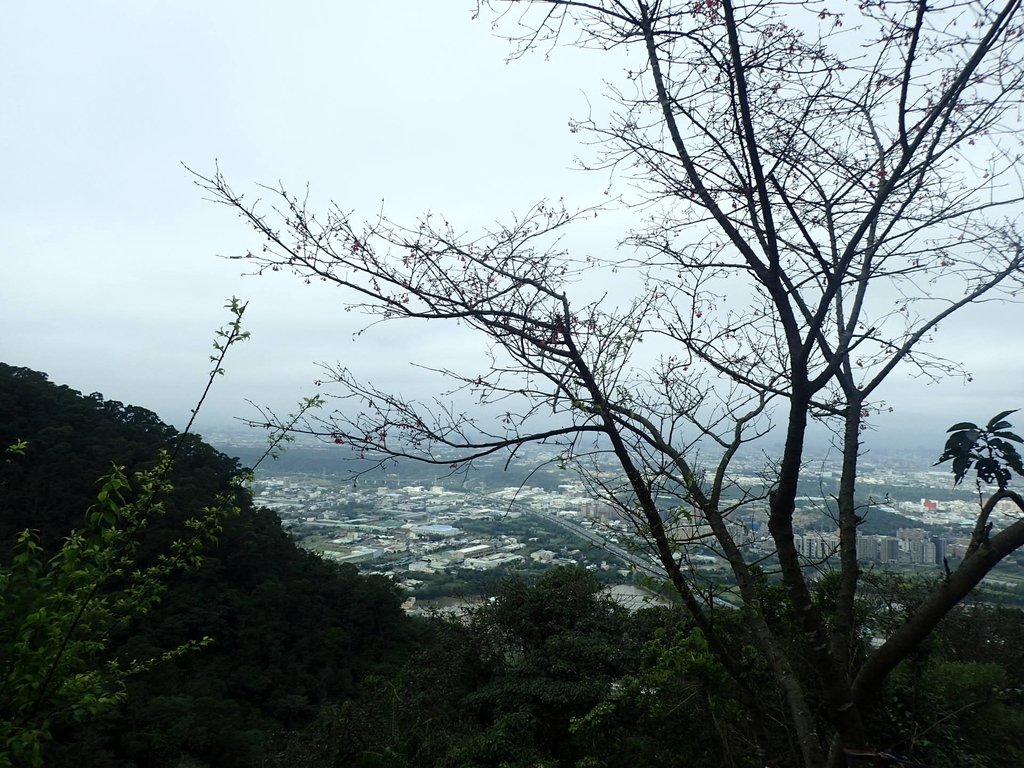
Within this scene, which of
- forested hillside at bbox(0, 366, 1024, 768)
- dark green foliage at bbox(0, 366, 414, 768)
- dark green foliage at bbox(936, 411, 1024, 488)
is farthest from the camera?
dark green foliage at bbox(0, 366, 414, 768)

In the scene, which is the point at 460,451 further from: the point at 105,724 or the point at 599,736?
the point at 105,724

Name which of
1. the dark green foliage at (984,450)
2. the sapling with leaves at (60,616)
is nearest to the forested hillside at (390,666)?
the sapling with leaves at (60,616)

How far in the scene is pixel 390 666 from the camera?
1449 centimetres

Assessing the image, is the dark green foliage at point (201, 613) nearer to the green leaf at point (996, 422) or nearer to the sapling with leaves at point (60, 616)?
the sapling with leaves at point (60, 616)

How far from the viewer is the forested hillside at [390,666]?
4.11 metres

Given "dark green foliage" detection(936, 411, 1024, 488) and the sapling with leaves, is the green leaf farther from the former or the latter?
the sapling with leaves

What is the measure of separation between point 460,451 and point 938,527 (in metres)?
6.44

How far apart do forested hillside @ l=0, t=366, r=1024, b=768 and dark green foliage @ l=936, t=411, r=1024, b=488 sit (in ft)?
2.86

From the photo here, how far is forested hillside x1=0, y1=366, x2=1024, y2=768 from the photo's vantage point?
411cm

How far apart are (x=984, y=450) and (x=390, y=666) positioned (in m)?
15.0

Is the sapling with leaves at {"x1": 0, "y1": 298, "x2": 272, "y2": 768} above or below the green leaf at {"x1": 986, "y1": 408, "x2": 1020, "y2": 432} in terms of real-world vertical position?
below

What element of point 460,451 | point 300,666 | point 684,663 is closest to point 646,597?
point 460,451

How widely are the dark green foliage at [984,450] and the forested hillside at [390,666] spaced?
0.87 m

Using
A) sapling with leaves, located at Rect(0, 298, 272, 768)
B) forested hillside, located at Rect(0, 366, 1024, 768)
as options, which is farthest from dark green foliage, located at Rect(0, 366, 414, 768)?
sapling with leaves, located at Rect(0, 298, 272, 768)
